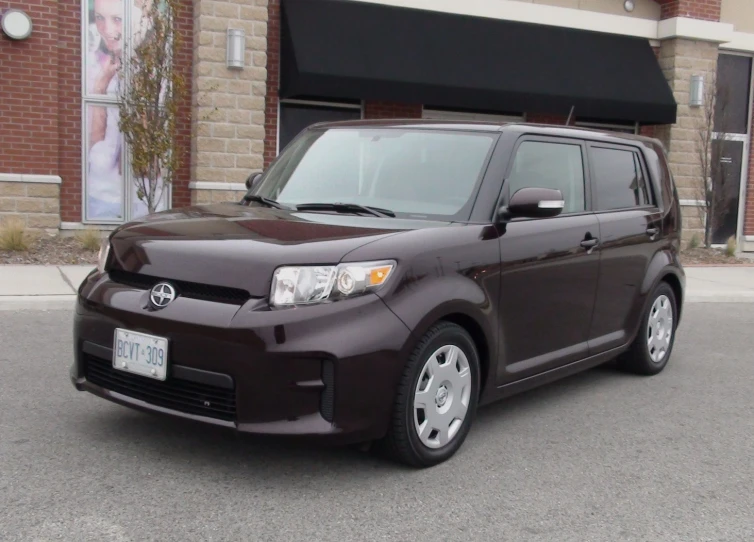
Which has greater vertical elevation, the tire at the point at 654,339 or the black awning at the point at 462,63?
the black awning at the point at 462,63

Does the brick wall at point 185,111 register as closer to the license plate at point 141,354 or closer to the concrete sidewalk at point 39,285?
the concrete sidewalk at point 39,285

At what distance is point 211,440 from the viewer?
4328mm

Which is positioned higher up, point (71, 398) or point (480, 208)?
point (480, 208)

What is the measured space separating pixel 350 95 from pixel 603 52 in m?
5.18

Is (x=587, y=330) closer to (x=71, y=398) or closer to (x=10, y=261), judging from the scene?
(x=71, y=398)

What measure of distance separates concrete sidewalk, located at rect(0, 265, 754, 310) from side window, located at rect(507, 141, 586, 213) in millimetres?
5059

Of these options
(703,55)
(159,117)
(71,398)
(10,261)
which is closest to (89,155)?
(159,117)

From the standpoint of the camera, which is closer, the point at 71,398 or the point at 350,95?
the point at 71,398

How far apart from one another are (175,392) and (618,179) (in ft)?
11.7

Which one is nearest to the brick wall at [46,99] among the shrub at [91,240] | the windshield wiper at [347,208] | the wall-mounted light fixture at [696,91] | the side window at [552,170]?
the shrub at [91,240]

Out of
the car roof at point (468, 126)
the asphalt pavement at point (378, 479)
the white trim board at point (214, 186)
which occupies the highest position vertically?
the car roof at point (468, 126)

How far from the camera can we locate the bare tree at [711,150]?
50.2 feet

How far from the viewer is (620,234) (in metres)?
5.66

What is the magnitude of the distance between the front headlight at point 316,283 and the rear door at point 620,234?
2.28 metres
